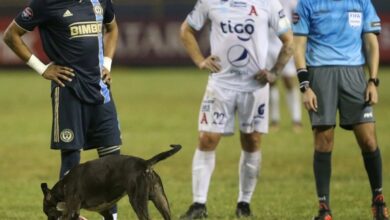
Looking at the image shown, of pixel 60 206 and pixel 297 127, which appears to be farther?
pixel 297 127

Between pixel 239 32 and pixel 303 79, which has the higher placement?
pixel 239 32

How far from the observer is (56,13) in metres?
8.80

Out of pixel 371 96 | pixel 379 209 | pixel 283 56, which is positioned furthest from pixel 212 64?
pixel 379 209

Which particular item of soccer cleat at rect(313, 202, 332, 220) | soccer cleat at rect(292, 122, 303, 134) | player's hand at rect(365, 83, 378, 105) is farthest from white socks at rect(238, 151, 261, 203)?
soccer cleat at rect(292, 122, 303, 134)

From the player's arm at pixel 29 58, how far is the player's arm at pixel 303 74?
7.06 ft

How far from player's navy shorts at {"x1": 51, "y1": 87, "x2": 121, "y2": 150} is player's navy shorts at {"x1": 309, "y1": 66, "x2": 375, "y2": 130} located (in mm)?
1926

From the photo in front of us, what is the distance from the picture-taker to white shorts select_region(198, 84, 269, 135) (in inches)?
412

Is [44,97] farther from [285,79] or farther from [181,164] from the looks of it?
[181,164]

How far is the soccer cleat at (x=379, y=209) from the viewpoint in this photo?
9.77 meters

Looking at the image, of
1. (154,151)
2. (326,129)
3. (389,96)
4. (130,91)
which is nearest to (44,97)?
(130,91)

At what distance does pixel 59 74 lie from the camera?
8891 millimetres

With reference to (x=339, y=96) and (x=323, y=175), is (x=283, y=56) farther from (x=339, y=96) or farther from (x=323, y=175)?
(x=323, y=175)

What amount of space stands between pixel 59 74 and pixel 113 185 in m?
1.25

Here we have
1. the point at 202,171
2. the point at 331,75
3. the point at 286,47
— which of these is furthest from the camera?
the point at 202,171
